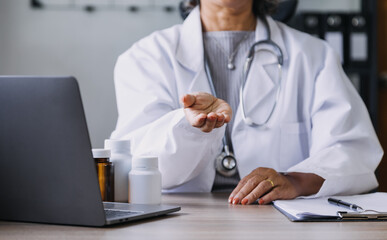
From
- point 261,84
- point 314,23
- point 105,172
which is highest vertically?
point 314,23

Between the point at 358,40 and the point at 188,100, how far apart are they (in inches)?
72.3

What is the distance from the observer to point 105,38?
2.92 meters

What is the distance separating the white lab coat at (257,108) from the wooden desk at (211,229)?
1.62ft

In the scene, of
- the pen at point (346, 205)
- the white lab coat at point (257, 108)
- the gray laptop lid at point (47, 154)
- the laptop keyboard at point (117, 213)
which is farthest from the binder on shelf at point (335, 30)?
the gray laptop lid at point (47, 154)

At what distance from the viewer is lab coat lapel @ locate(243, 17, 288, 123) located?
1.70m

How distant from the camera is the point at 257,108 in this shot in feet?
5.57

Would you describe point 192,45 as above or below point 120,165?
above

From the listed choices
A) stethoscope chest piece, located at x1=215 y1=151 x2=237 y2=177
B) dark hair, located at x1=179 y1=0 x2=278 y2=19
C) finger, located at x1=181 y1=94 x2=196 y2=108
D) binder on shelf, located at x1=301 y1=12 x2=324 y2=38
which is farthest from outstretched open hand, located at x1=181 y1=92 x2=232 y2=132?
binder on shelf, located at x1=301 y1=12 x2=324 y2=38

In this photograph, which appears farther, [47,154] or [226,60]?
[226,60]

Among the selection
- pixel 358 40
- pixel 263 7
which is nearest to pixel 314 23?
pixel 358 40

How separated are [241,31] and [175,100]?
36 cm

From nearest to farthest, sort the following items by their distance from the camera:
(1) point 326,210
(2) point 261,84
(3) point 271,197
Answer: (1) point 326,210 → (3) point 271,197 → (2) point 261,84

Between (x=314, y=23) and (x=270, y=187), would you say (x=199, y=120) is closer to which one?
(x=270, y=187)

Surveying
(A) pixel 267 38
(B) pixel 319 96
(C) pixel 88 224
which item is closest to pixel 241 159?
(B) pixel 319 96
